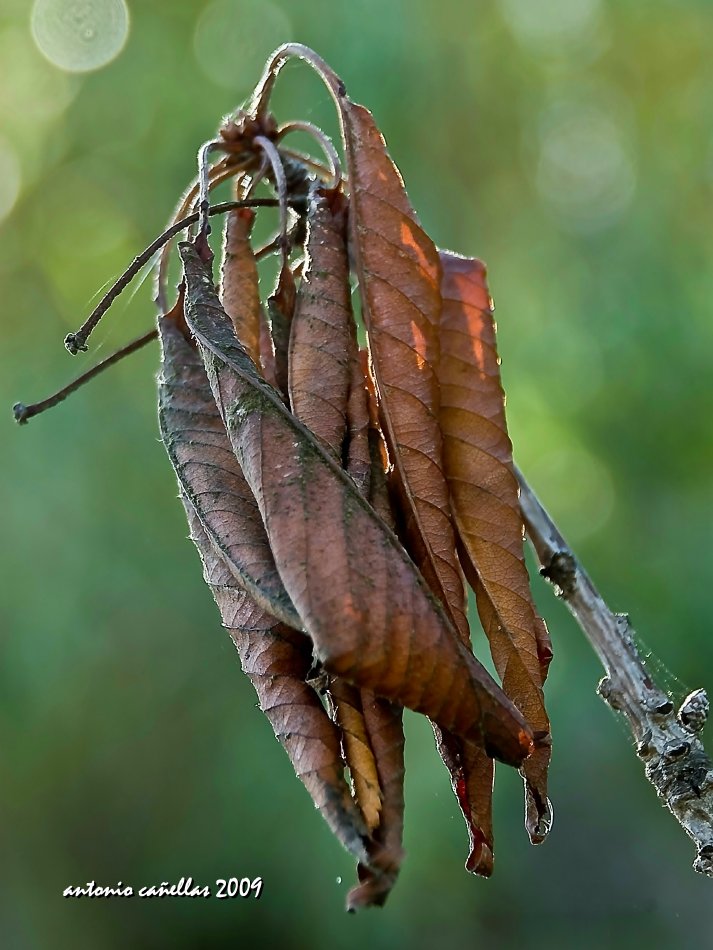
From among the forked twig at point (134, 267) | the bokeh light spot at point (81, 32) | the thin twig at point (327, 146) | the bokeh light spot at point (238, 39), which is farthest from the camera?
the bokeh light spot at point (81, 32)

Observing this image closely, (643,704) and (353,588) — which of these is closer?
(353,588)

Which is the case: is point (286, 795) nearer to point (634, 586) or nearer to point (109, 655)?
point (109, 655)

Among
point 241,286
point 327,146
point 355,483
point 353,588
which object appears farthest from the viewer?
point 327,146

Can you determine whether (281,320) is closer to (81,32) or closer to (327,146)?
(327,146)

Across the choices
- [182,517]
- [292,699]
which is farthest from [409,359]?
[182,517]

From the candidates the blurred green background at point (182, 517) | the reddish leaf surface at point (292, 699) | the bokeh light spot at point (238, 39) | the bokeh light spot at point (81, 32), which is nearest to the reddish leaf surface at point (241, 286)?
the reddish leaf surface at point (292, 699)

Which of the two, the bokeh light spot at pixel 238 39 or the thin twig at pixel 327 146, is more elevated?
the bokeh light spot at pixel 238 39

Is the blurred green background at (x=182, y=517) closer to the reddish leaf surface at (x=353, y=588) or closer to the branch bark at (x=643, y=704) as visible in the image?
the branch bark at (x=643, y=704)
